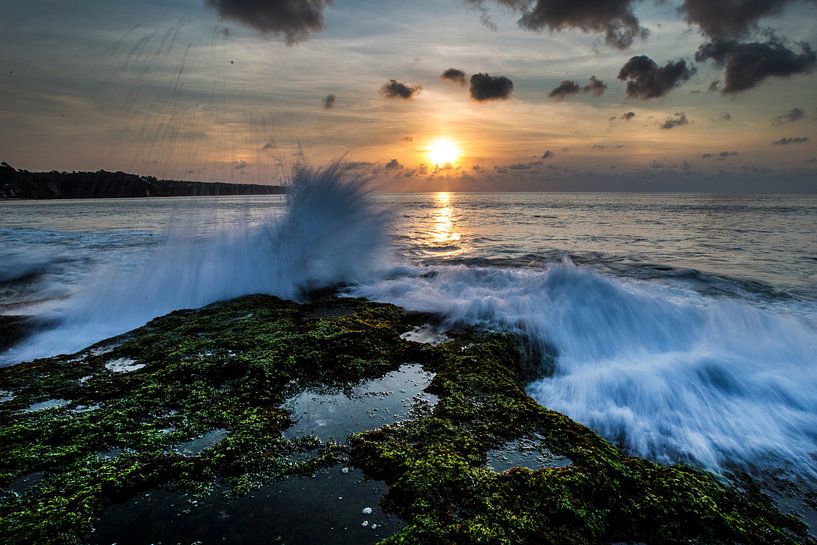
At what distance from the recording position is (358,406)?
4074 mm

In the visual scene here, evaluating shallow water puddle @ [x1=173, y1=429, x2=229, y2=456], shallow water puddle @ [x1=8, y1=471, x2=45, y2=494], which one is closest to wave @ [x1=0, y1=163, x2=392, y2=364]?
shallow water puddle @ [x1=8, y1=471, x2=45, y2=494]

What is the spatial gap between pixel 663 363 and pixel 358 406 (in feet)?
13.8

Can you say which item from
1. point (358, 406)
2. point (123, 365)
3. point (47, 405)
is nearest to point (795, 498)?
point (358, 406)

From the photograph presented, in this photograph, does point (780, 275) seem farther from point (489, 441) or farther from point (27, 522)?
point (27, 522)

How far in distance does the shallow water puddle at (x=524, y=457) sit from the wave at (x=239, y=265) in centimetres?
612

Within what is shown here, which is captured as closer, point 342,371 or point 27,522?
point 27,522

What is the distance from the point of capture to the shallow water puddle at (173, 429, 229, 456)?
323 cm

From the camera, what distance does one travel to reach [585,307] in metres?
7.44

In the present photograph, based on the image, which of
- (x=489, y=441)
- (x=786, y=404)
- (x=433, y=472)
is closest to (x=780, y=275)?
(x=786, y=404)

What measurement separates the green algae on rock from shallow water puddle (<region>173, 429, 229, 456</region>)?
0.02m

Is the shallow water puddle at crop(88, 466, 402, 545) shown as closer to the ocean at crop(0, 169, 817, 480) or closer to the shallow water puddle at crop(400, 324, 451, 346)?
the ocean at crop(0, 169, 817, 480)

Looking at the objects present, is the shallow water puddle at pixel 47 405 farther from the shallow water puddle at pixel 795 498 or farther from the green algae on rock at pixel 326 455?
the shallow water puddle at pixel 795 498

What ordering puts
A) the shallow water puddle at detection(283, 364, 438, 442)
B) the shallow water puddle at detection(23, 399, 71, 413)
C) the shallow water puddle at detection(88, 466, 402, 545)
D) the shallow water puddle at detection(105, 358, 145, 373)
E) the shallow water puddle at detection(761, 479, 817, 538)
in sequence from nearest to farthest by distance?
the shallow water puddle at detection(88, 466, 402, 545), the shallow water puddle at detection(761, 479, 817, 538), the shallow water puddle at detection(283, 364, 438, 442), the shallow water puddle at detection(23, 399, 71, 413), the shallow water puddle at detection(105, 358, 145, 373)

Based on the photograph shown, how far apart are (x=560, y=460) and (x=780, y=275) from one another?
488 inches
